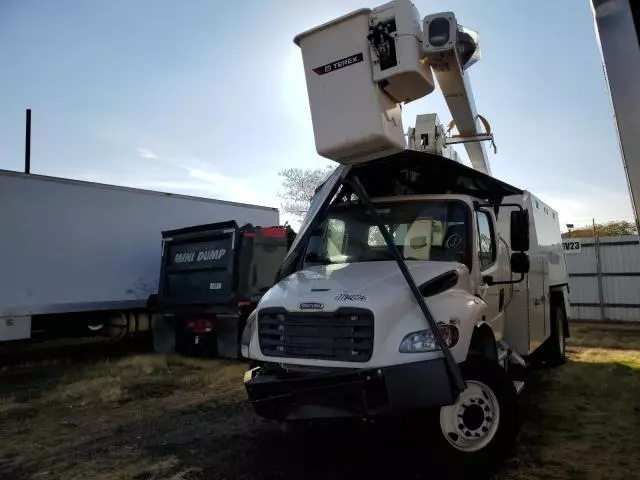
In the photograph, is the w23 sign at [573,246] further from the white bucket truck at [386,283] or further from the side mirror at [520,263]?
the side mirror at [520,263]

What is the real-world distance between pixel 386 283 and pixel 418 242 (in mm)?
931

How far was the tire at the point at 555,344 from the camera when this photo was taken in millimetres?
8328

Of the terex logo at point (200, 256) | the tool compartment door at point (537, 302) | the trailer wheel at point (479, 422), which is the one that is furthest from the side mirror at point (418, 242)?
the terex logo at point (200, 256)

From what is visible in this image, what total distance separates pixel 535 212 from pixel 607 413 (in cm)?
270

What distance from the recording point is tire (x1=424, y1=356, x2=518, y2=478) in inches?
157

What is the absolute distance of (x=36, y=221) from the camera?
8.90 metres

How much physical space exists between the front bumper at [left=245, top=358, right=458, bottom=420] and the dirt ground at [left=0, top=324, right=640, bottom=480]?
0.63 m

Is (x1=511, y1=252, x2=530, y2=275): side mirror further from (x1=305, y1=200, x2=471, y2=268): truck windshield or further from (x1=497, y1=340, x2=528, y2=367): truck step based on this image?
(x1=497, y1=340, x2=528, y2=367): truck step

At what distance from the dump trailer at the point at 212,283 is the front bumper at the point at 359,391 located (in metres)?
4.73

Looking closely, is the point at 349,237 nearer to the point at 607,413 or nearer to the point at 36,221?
the point at 607,413

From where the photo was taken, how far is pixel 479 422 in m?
4.12

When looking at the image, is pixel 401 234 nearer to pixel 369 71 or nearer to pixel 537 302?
pixel 369 71

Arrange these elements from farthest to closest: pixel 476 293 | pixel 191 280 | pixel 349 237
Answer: pixel 191 280 < pixel 349 237 < pixel 476 293

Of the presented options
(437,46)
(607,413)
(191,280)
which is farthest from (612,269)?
(437,46)
